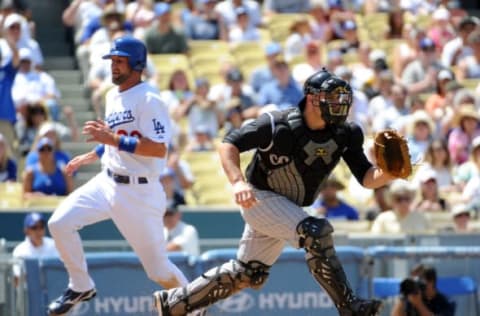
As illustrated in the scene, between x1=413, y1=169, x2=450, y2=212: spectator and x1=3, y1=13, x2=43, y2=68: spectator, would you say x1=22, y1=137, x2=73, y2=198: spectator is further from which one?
x1=413, y1=169, x2=450, y2=212: spectator

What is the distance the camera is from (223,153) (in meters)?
8.88

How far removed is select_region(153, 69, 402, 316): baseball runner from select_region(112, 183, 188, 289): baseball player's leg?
2.01ft

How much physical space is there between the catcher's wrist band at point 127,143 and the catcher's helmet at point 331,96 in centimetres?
127

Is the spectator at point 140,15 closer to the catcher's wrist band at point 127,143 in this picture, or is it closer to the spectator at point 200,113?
the spectator at point 200,113

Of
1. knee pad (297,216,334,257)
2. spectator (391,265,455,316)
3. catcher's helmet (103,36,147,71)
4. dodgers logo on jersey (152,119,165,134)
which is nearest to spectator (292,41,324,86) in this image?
spectator (391,265,455,316)

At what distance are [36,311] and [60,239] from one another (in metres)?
1.90

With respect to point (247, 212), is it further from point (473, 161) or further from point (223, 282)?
point (473, 161)

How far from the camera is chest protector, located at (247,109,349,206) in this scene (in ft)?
29.6

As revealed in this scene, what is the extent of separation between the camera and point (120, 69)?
9.93m

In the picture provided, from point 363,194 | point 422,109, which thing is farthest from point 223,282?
point 422,109

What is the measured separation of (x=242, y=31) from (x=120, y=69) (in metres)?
9.85

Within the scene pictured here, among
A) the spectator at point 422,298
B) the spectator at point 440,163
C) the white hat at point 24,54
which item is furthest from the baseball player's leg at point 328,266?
the white hat at point 24,54

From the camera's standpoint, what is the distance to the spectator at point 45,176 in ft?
49.3

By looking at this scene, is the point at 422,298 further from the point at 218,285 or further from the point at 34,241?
the point at 34,241
